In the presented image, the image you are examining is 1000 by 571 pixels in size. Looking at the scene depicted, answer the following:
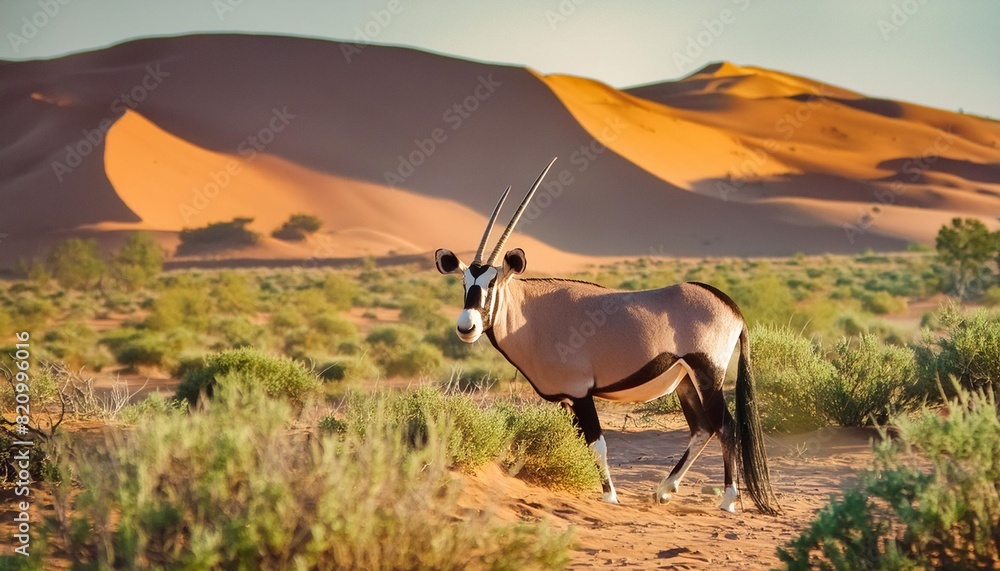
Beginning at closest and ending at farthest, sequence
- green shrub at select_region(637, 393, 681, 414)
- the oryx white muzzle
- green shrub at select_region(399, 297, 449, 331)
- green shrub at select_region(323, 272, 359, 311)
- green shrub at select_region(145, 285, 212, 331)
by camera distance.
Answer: the oryx white muzzle < green shrub at select_region(637, 393, 681, 414) < green shrub at select_region(145, 285, 212, 331) < green shrub at select_region(399, 297, 449, 331) < green shrub at select_region(323, 272, 359, 311)

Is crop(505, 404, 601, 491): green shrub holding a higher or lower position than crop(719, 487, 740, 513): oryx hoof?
higher

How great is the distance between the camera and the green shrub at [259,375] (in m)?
9.21

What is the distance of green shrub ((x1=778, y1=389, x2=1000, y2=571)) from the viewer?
3.62 meters

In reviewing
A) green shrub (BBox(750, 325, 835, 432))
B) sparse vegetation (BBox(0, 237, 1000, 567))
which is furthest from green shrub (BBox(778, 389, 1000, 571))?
green shrub (BBox(750, 325, 835, 432))

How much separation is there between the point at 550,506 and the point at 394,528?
272cm

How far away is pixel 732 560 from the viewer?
5.00 metres

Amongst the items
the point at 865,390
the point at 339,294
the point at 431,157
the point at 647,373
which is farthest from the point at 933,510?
the point at 431,157

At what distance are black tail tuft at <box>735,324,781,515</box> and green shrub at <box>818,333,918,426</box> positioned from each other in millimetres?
2910

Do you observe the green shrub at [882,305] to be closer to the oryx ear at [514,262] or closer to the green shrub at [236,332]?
the green shrub at [236,332]

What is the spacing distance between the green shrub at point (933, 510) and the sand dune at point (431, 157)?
4472cm

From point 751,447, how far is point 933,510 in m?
2.76

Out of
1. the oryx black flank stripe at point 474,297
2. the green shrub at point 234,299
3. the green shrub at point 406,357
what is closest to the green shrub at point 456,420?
the oryx black flank stripe at point 474,297

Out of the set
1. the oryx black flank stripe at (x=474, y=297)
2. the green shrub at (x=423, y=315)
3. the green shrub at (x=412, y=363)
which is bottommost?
the green shrub at (x=412, y=363)

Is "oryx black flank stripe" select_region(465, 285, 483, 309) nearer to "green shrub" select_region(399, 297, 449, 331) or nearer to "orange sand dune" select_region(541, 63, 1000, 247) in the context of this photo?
"green shrub" select_region(399, 297, 449, 331)
